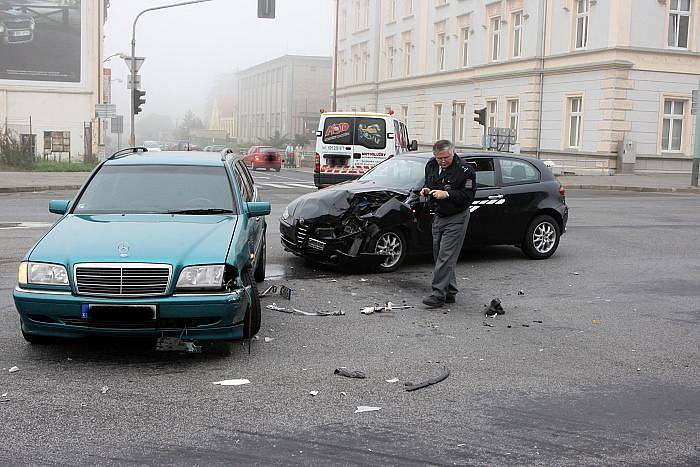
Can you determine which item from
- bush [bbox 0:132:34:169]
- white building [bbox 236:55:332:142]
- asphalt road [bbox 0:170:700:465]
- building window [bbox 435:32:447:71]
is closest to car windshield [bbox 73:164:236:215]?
asphalt road [bbox 0:170:700:465]

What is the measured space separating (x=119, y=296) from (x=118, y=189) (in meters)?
1.89

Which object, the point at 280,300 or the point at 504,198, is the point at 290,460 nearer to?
the point at 280,300

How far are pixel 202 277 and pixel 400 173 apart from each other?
18.5 feet

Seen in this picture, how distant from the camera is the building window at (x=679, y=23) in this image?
38.1m

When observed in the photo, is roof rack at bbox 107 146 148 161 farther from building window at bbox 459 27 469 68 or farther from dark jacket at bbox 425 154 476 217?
building window at bbox 459 27 469 68

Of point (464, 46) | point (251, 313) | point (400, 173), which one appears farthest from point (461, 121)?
point (251, 313)

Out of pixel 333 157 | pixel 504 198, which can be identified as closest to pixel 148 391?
pixel 504 198

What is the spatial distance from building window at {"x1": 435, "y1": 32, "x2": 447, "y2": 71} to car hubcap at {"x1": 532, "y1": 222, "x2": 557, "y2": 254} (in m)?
44.0

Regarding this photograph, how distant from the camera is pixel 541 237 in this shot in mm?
12211

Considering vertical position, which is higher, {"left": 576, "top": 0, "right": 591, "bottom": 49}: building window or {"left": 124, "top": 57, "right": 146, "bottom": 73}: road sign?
{"left": 576, "top": 0, "right": 591, "bottom": 49}: building window

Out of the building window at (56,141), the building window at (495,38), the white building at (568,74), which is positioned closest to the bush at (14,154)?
the building window at (56,141)

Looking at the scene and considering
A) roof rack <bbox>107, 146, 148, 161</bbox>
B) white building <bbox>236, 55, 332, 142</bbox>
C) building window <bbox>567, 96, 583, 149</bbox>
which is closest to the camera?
roof rack <bbox>107, 146, 148, 161</bbox>

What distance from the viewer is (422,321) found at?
8.16m

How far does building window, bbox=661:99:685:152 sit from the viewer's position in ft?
126
